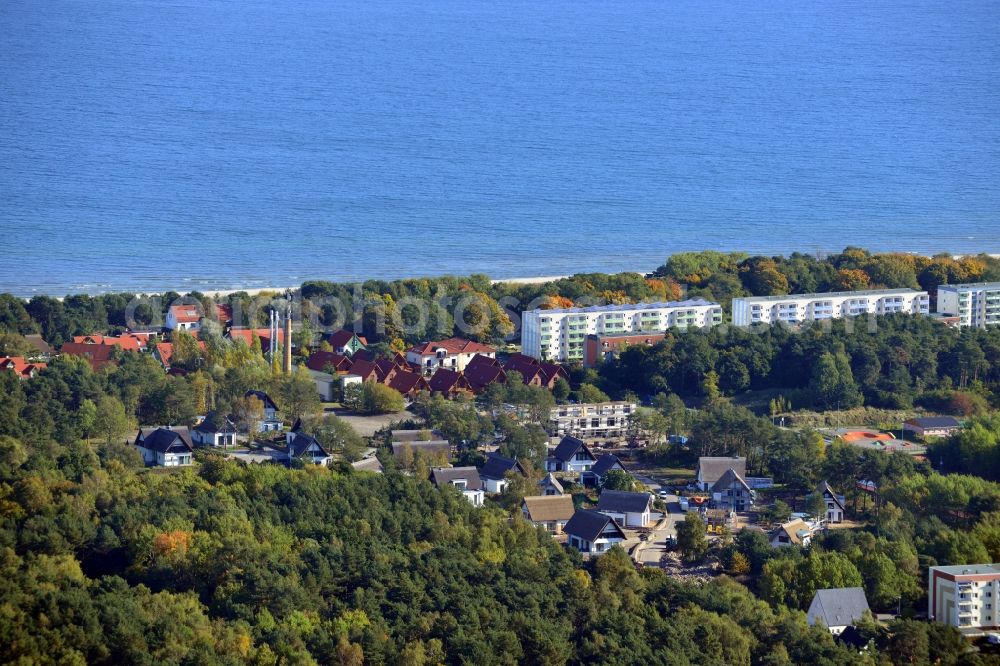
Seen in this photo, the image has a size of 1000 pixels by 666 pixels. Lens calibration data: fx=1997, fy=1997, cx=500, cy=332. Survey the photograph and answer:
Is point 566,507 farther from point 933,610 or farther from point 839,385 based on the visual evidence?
point 839,385

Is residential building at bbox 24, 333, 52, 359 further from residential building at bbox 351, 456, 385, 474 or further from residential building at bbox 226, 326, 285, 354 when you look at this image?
residential building at bbox 351, 456, 385, 474

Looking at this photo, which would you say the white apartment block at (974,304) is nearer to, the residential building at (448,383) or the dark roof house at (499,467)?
the residential building at (448,383)

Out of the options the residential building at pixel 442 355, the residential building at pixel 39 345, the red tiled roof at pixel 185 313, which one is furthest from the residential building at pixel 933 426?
the residential building at pixel 39 345

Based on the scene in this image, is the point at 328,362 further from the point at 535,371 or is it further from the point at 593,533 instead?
the point at 593,533

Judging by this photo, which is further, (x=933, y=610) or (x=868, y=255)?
(x=868, y=255)

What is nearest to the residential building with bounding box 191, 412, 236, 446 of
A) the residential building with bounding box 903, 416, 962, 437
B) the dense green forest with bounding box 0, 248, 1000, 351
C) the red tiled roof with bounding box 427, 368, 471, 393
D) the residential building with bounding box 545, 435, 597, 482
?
the red tiled roof with bounding box 427, 368, 471, 393

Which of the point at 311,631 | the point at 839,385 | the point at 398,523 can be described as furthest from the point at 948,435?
the point at 311,631
